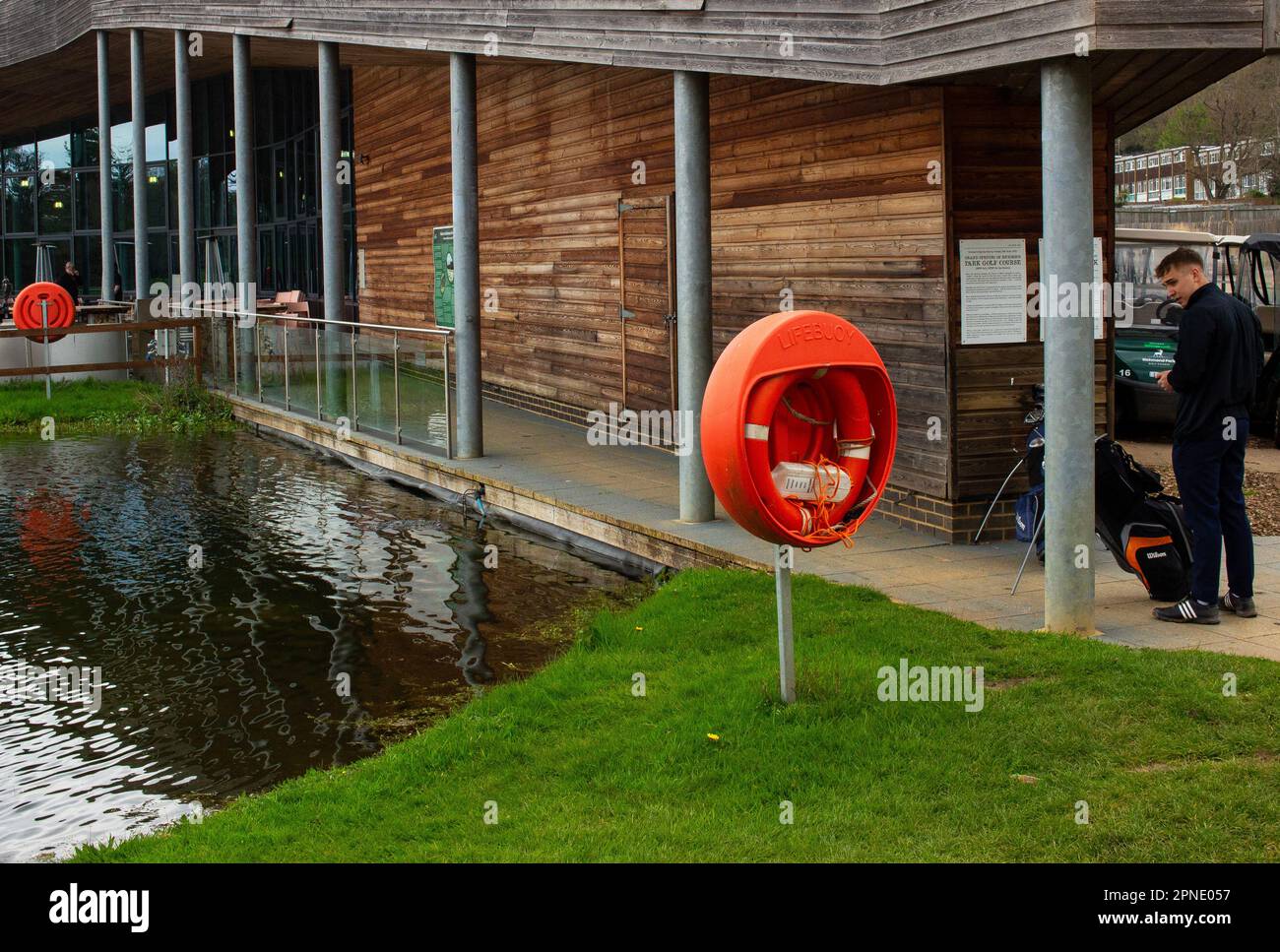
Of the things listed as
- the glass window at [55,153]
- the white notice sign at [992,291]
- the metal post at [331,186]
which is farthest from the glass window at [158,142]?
the white notice sign at [992,291]

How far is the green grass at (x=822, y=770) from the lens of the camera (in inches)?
183

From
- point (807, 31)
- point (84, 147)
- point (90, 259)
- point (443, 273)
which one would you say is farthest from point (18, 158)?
point (807, 31)

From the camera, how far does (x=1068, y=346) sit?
22.5 ft

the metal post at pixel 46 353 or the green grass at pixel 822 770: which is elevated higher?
the metal post at pixel 46 353

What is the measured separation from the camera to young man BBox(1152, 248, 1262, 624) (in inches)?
274

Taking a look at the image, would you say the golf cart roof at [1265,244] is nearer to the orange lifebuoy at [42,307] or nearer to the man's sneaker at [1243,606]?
the man's sneaker at [1243,606]

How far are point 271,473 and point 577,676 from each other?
8612 millimetres

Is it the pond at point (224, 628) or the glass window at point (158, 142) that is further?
the glass window at point (158, 142)

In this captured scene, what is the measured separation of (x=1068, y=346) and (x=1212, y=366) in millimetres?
733

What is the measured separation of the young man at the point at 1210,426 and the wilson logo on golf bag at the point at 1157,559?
137 millimetres

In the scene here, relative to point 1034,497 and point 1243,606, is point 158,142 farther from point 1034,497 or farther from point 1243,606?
point 1243,606

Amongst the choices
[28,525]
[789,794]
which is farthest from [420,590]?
[789,794]

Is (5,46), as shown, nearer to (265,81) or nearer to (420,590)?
(265,81)

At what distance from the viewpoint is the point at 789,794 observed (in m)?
5.05
